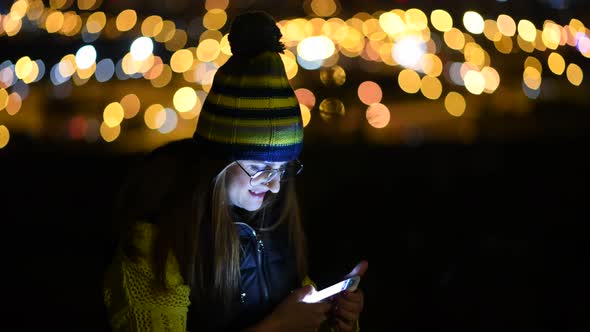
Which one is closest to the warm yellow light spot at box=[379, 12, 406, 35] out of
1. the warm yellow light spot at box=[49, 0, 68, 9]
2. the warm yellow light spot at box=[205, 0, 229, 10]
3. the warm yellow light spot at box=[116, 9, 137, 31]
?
the warm yellow light spot at box=[205, 0, 229, 10]

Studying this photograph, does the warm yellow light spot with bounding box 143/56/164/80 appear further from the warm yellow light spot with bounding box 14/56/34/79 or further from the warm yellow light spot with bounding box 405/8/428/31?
the warm yellow light spot with bounding box 405/8/428/31

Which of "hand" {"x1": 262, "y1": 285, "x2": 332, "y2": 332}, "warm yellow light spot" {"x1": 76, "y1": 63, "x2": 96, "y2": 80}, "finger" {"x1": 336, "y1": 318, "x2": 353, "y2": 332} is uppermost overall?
"warm yellow light spot" {"x1": 76, "y1": 63, "x2": 96, "y2": 80}

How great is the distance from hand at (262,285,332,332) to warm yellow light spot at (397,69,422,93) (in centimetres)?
936

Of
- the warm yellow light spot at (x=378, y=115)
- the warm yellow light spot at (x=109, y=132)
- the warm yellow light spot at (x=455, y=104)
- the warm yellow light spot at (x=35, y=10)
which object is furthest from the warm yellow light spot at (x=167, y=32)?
the warm yellow light spot at (x=455, y=104)

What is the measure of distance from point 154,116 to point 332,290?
8.24m

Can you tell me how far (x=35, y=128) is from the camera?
1027 cm

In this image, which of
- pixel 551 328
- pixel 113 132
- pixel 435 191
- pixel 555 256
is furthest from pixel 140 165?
pixel 113 132

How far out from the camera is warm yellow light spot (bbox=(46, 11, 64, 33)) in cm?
1085

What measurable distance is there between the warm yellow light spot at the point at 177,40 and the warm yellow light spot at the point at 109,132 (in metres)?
2.09

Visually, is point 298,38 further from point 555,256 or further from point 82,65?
point 555,256

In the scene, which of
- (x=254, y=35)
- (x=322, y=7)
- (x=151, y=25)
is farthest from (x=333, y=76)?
(x=254, y=35)

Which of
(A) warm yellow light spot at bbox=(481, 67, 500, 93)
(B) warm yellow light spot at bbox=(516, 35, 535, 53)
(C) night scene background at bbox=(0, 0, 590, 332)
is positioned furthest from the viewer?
(A) warm yellow light spot at bbox=(481, 67, 500, 93)

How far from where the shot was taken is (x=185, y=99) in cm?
1120

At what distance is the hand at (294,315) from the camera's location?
2.64 meters
